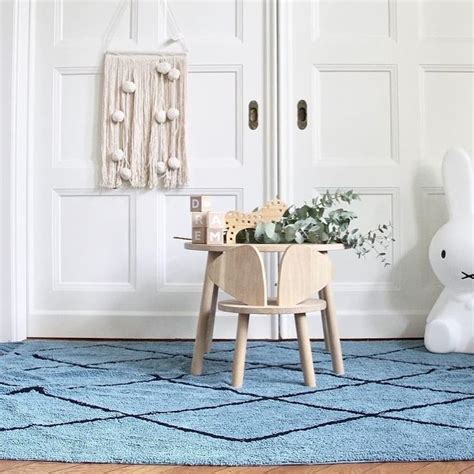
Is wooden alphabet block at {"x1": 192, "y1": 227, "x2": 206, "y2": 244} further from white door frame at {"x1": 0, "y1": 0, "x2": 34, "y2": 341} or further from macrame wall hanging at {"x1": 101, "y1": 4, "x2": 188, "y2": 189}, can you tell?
white door frame at {"x1": 0, "y1": 0, "x2": 34, "y2": 341}

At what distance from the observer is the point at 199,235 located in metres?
2.05

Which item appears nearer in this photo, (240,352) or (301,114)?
(240,352)

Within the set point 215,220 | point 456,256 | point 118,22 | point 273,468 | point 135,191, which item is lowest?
point 273,468

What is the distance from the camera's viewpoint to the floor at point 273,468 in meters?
1.18

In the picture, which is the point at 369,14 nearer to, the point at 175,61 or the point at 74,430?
the point at 175,61

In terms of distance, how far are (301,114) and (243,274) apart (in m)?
1.20

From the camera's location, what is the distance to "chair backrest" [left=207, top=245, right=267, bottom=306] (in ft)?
5.88

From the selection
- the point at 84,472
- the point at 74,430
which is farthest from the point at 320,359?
the point at 84,472

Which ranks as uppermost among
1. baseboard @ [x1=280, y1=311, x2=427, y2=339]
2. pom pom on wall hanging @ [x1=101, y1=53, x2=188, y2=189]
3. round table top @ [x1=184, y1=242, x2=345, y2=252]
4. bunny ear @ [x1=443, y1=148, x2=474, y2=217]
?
pom pom on wall hanging @ [x1=101, y1=53, x2=188, y2=189]

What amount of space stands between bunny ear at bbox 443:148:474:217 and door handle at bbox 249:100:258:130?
0.80 metres

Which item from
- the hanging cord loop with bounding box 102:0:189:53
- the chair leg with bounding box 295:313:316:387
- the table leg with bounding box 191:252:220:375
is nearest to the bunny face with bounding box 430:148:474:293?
the chair leg with bounding box 295:313:316:387

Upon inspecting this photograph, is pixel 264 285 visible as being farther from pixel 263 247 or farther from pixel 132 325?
pixel 132 325

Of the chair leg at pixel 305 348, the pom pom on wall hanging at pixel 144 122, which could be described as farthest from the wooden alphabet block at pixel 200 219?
the pom pom on wall hanging at pixel 144 122

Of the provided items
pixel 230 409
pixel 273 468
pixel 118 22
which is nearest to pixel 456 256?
pixel 230 409
